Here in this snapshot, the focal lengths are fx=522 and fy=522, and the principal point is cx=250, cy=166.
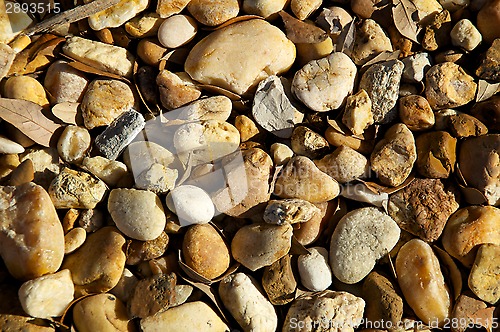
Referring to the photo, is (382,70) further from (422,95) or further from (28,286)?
(28,286)

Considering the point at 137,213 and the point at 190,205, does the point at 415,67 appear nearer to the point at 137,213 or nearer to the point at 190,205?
the point at 190,205

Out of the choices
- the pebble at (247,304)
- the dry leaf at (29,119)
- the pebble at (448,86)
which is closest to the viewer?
the pebble at (247,304)

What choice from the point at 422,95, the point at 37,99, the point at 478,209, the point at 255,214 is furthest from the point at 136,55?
the point at 478,209

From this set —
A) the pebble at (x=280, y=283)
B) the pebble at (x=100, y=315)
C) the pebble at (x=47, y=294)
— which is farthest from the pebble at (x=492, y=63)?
the pebble at (x=47, y=294)

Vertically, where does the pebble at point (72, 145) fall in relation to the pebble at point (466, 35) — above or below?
above

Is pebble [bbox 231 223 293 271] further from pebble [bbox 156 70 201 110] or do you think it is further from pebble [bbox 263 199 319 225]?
pebble [bbox 156 70 201 110]

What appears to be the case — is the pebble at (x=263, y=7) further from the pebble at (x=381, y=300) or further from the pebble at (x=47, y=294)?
the pebble at (x=47, y=294)
